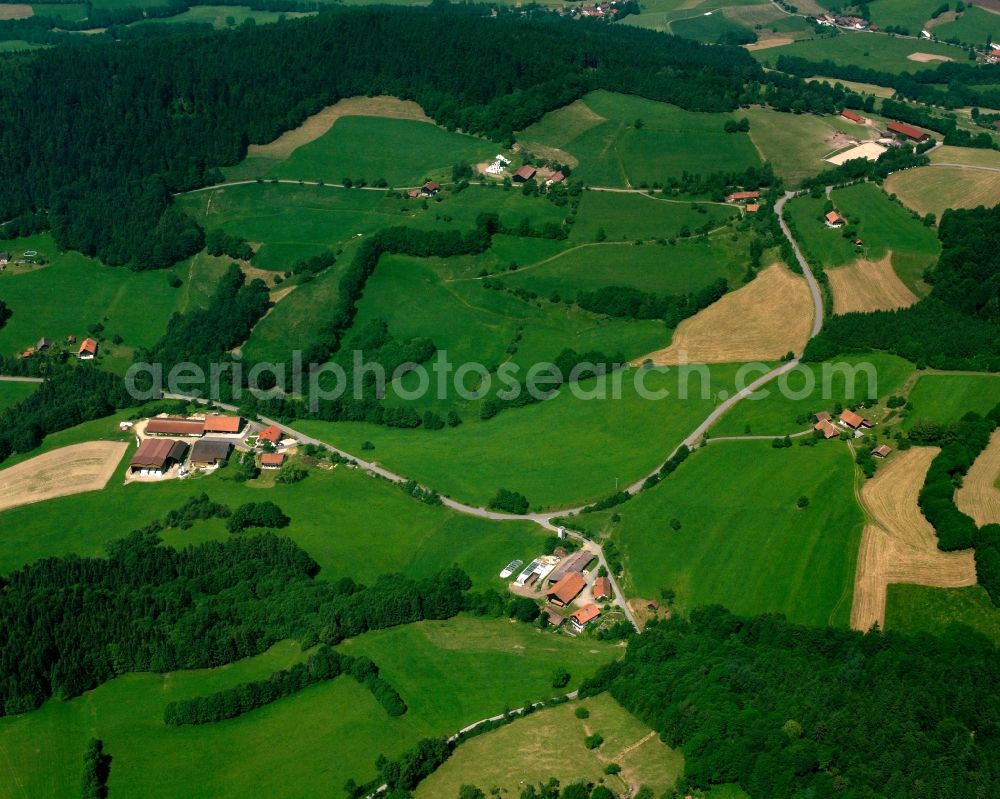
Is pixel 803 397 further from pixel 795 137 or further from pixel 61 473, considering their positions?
pixel 61 473

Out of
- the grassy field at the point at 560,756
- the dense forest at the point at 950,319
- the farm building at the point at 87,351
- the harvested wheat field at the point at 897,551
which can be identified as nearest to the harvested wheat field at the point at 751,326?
the dense forest at the point at 950,319

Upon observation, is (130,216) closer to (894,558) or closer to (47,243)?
(47,243)

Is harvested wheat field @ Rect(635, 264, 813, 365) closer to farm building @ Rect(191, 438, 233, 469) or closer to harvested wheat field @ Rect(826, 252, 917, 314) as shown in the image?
harvested wheat field @ Rect(826, 252, 917, 314)

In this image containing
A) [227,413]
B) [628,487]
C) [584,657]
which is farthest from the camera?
[227,413]

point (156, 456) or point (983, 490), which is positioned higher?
point (983, 490)

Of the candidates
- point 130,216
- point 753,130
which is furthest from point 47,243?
point 753,130

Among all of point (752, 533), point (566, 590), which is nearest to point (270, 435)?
point (566, 590)
